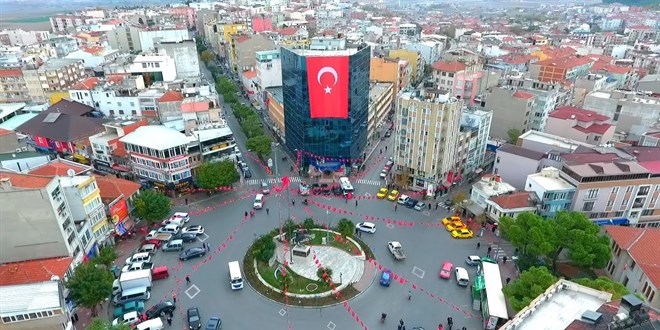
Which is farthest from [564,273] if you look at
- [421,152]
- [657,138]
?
[657,138]

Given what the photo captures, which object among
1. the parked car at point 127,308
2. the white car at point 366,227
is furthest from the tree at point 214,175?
the parked car at point 127,308

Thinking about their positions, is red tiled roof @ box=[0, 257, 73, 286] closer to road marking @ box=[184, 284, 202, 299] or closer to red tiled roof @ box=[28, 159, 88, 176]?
road marking @ box=[184, 284, 202, 299]

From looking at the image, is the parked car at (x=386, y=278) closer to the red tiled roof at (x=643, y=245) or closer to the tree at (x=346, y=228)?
the tree at (x=346, y=228)

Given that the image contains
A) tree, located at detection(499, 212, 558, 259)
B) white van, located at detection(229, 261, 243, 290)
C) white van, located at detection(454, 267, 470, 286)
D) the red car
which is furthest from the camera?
the red car

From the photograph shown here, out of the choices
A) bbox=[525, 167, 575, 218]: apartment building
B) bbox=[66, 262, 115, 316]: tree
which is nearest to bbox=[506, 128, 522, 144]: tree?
bbox=[525, 167, 575, 218]: apartment building

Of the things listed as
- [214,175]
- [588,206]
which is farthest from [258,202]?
[588,206]

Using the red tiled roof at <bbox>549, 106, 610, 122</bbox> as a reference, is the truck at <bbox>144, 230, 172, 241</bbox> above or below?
below
